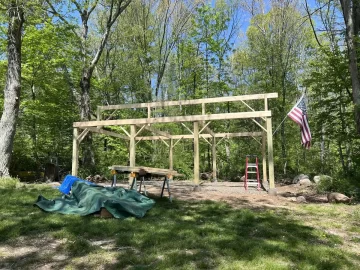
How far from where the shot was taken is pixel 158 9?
76.3ft

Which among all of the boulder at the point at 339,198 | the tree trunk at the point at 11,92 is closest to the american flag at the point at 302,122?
the boulder at the point at 339,198

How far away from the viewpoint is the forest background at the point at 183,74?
13750 millimetres

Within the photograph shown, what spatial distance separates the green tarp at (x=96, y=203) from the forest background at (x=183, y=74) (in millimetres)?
6522

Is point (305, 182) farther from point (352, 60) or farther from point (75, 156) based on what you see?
point (75, 156)

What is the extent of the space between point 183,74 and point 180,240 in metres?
20.8

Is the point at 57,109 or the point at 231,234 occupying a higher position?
the point at 57,109

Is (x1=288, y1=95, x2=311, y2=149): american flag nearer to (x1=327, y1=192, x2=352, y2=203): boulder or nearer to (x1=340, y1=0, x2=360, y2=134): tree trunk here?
(x1=340, y1=0, x2=360, y2=134): tree trunk

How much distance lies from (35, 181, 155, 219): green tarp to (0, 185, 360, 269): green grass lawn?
0.22m

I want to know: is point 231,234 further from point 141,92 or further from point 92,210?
point 141,92

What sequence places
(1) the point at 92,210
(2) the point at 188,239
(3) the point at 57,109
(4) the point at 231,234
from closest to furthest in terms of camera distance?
(2) the point at 188,239
(4) the point at 231,234
(1) the point at 92,210
(3) the point at 57,109

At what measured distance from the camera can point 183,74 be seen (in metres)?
24.1

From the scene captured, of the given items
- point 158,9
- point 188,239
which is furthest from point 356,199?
point 158,9

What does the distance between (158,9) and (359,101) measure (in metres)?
18.2

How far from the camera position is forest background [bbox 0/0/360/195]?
13.8 m
